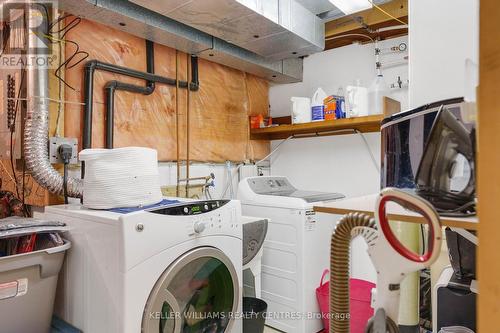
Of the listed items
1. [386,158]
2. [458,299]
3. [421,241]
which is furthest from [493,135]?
[421,241]

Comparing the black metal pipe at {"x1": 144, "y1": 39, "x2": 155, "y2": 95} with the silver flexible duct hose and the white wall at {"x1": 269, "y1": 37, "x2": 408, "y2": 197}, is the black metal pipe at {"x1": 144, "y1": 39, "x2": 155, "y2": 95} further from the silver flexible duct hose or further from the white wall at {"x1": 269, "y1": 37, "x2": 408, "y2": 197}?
the white wall at {"x1": 269, "y1": 37, "x2": 408, "y2": 197}

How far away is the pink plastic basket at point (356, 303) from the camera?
2.37 meters

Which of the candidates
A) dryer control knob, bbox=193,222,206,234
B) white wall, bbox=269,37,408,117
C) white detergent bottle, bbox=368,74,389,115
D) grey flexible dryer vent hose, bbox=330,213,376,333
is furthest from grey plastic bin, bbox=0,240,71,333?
white wall, bbox=269,37,408,117

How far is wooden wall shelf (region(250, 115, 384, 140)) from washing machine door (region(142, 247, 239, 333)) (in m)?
1.68

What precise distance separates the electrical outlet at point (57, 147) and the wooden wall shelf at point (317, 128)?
186 centimetres

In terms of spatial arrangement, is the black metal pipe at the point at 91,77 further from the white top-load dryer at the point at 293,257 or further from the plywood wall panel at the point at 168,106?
the white top-load dryer at the point at 293,257

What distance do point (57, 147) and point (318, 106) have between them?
85.6 inches

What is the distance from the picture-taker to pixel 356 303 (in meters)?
2.41

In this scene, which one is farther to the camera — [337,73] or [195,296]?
[337,73]

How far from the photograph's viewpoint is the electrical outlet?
196 centimetres

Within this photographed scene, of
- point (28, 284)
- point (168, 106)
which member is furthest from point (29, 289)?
point (168, 106)

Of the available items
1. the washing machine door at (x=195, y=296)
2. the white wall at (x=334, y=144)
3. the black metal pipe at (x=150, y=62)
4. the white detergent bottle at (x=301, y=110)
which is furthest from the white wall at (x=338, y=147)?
the black metal pipe at (x=150, y=62)

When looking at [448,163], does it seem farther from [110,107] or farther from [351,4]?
[110,107]

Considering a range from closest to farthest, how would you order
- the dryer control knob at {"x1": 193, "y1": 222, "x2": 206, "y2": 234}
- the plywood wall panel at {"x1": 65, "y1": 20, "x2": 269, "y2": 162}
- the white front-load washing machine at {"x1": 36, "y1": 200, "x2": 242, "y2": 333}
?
the white front-load washing machine at {"x1": 36, "y1": 200, "x2": 242, "y2": 333} → the dryer control knob at {"x1": 193, "y1": 222, "x2": 206, "y2": 234} → the plywood wall panel at {"x1": 65, "y1": 20, "x2": 269, "y2": 162}
